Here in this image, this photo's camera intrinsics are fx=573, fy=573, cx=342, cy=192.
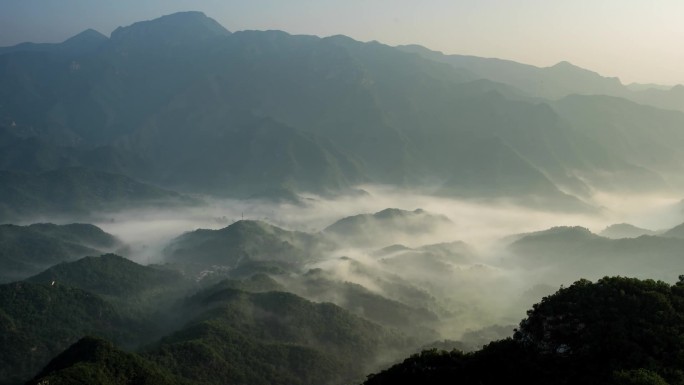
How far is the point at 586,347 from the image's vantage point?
4816 centimetres

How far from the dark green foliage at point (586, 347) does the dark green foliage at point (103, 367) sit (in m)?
59.1

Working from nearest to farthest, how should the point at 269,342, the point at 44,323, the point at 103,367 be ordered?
the point at 103,367 → the point at 269,342 → the point at 44,323

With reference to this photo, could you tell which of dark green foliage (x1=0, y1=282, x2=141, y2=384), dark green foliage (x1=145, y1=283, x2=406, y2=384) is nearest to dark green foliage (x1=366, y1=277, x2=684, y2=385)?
dark green foliage (x1=145, y1=283, x2=406, y2=384)

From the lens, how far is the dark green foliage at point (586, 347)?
149ft

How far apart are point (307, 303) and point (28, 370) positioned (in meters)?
73.5

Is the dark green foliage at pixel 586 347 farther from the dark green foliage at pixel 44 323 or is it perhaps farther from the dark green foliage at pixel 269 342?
the dark green foliage at pixel 44 323

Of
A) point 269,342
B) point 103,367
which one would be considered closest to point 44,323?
point 269,342

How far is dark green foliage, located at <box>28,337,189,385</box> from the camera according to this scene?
93375 mm

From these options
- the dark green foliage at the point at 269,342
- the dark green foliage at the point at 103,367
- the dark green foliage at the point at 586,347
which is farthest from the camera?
the dark green foliage at the point at 269,342

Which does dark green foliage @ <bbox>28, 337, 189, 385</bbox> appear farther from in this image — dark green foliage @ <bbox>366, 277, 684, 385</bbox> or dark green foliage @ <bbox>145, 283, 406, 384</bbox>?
dark green foliage @ <bbox>366, 277, 684, 385</bbox>

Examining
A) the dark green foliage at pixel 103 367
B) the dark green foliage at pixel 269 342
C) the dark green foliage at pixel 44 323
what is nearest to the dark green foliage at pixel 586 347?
the dark green foliage at pixel 103 367

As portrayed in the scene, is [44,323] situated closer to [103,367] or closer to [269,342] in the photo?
[269,342]

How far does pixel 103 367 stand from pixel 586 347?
81.7 m

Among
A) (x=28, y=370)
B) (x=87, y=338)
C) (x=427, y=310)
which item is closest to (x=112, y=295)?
(x=28, y=370)
